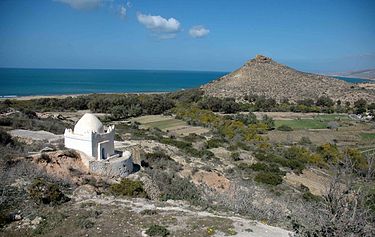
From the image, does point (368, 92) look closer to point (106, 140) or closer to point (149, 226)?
point (106, 140)

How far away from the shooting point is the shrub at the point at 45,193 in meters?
11.1

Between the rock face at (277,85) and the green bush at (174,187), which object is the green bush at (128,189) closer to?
the green bush at (174,187)

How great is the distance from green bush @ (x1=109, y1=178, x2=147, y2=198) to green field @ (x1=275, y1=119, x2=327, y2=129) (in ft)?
107

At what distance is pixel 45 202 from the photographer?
1123 cm

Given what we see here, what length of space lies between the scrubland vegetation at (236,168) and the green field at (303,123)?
0.43 feet

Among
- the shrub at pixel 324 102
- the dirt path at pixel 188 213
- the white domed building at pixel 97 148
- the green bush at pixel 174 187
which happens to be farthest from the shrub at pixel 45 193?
the shrub at pixel 324 102

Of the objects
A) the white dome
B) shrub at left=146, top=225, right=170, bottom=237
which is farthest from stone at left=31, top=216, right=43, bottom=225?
the white dome

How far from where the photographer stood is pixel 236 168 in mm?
22859

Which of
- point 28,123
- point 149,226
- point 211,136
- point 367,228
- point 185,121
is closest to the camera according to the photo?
point 367,228

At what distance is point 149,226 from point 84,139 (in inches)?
324

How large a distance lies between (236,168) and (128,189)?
34.6 feet

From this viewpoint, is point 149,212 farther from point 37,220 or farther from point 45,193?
point 45,193

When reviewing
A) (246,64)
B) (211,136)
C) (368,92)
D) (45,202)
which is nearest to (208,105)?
(211,136)

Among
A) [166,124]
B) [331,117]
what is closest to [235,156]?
[166,124]
